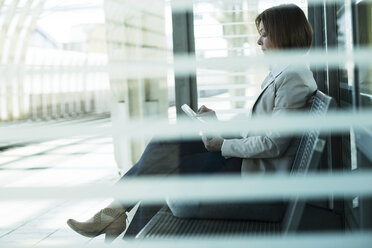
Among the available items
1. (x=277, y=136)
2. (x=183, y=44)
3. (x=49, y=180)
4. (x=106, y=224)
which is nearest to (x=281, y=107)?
(x=277, y=136)

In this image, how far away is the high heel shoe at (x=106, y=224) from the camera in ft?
6.15

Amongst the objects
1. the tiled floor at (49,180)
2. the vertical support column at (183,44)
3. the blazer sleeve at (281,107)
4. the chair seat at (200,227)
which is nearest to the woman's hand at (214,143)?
the blazer sleeve at (281,107)

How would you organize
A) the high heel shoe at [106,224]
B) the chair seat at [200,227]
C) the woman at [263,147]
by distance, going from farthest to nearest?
1. the high heel shoe at [106,224]
2. the woman at [263,147]
3. the chair seat at [200,227]

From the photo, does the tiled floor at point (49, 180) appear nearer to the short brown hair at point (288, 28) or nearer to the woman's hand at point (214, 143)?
the woman's hand at point (214, 143)

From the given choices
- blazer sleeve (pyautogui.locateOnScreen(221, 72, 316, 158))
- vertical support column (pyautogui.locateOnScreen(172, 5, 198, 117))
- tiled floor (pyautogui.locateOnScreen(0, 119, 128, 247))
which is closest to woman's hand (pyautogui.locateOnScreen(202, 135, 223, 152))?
blazer sleeve (pyautogui.locateOnScreen(221, 72, 316, 158))

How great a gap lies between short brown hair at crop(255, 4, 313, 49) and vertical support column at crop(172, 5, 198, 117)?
2.87 ft

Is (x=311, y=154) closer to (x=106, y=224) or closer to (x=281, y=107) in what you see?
(x=281, y=107)

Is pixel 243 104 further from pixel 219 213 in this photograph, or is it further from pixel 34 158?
pixel 34 158

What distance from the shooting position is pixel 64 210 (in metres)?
2.99

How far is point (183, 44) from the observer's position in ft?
7.98

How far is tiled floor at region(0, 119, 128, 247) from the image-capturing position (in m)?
2.53

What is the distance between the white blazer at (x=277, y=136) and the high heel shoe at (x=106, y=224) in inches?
21.8

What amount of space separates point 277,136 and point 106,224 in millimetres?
803

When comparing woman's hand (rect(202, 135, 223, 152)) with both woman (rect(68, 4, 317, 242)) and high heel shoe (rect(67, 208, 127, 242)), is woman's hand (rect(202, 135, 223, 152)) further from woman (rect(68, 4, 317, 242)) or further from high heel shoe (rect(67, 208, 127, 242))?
high heel shoe (rect(67, 208, 127, 242))
